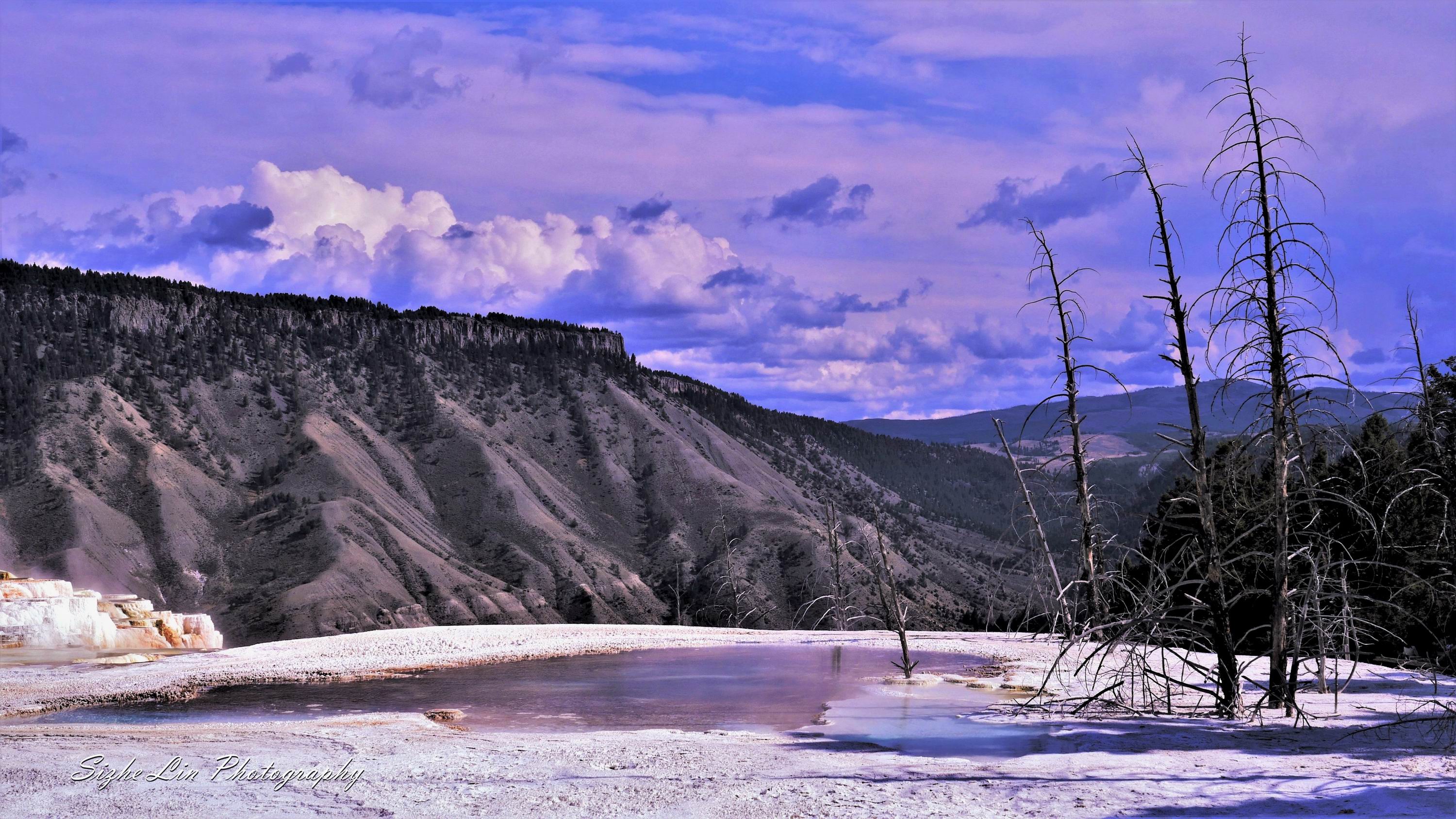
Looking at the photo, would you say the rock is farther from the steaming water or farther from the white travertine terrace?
the steaming water

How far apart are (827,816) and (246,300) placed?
9760cm

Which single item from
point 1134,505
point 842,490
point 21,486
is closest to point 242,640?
point 21,486

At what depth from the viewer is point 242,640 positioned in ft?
187

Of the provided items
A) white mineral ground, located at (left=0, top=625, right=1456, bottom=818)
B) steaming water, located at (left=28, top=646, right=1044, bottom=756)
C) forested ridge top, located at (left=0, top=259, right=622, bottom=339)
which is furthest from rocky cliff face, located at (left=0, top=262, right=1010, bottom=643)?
white mineral ground, located at (left=0, top=625, right=1456, bottom=818)

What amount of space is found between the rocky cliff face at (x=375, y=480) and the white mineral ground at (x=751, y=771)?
35698 mm

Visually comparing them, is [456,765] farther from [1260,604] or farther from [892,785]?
[1260,604]

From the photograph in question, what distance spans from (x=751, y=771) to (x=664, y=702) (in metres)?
8.98

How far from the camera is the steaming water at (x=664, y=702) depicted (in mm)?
18156

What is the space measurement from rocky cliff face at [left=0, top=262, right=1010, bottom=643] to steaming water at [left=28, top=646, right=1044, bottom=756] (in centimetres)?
2632

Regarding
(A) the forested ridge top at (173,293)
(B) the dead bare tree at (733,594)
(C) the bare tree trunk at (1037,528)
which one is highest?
(A) the forested ridge top at (173,293)

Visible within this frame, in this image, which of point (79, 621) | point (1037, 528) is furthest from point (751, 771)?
point (79, 621)

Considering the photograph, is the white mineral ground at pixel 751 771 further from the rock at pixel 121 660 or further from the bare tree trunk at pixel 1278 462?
the rock at pixel 121 660

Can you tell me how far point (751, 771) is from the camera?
1360 centimetres

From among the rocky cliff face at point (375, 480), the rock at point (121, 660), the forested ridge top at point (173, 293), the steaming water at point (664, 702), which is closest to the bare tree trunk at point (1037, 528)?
the steaming water at point (664, 702)
